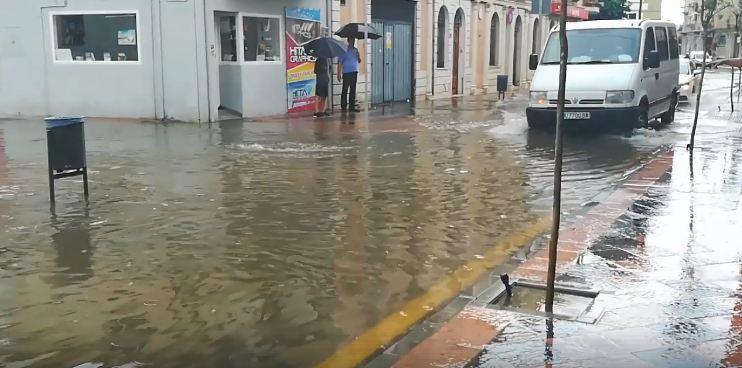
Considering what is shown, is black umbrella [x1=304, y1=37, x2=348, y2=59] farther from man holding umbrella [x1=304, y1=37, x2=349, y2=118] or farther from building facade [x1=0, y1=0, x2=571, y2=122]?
building facade [x1=0, y1=0, x2=571, y2=122]

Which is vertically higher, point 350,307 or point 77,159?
point 77,159

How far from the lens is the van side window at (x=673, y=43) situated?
16.2 metres

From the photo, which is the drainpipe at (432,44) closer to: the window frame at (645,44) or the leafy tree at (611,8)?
the window frame at (645,44)

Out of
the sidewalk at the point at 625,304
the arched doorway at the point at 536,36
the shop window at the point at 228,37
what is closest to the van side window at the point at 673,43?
the shop window at the point at 228,37

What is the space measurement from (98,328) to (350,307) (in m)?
1.46

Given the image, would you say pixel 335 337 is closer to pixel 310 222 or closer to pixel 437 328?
pixel 437 328

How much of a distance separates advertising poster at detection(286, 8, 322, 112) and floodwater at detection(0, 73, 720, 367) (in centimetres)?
524

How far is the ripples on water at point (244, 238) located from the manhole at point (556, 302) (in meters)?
0.59

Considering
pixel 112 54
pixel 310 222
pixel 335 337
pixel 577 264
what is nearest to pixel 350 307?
pixel 335 337

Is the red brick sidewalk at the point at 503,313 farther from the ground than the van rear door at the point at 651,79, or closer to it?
closer to it

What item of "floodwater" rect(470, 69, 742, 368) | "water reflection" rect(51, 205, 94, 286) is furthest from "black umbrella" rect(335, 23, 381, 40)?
"water reflection" rect(51, 205, 94, 286)

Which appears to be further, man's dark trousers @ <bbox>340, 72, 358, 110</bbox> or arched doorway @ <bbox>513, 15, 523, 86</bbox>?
arched doorway @ <bbox>513, 15, 523, 86</bbox>

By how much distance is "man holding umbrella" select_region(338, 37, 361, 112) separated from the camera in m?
18.4

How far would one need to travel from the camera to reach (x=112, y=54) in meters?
16.7
